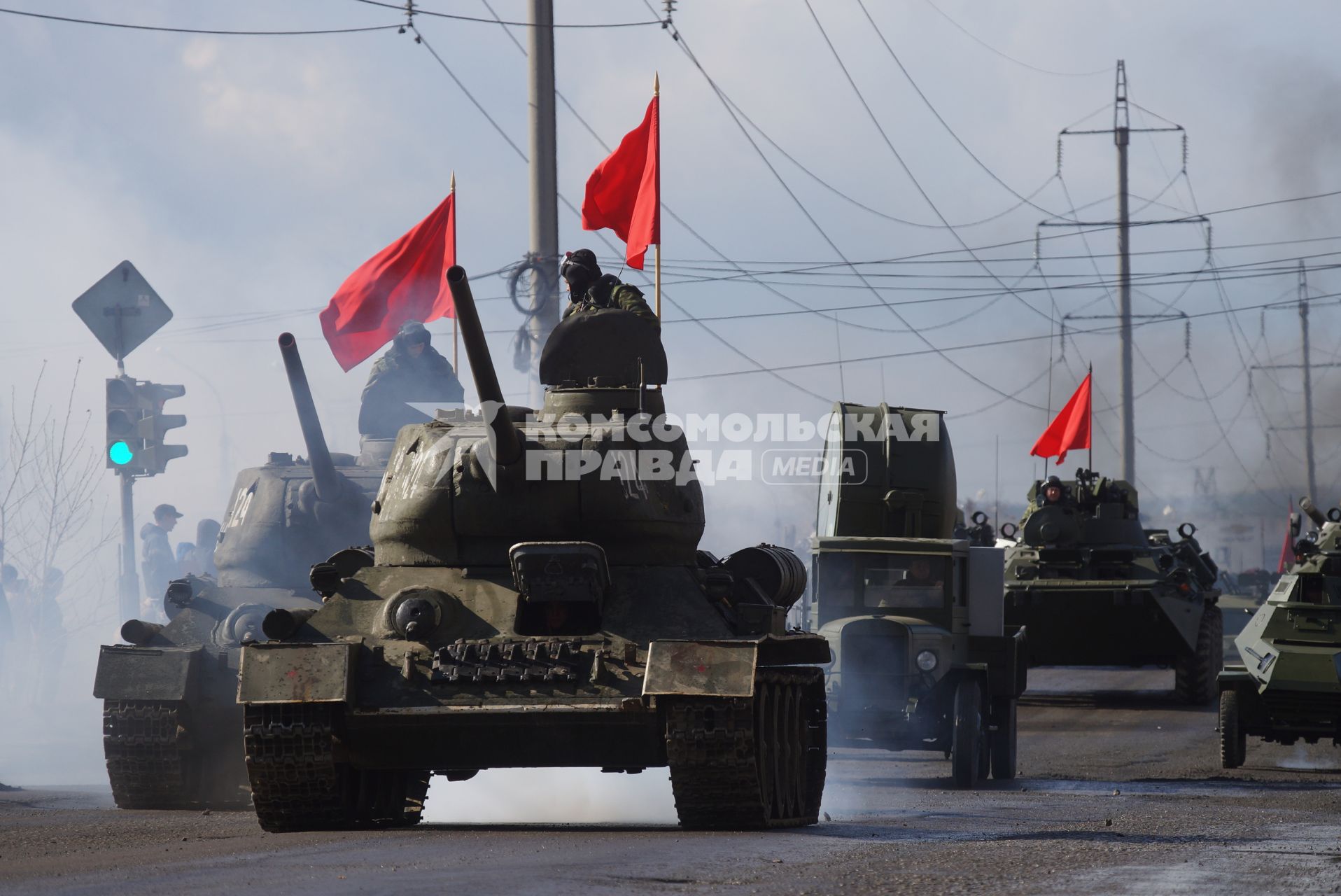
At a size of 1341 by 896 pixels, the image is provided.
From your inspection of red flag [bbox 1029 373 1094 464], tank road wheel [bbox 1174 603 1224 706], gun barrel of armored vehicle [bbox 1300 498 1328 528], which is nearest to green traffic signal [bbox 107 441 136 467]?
gun barrel of armored vehicle [bbox 1300 498 1328 528]

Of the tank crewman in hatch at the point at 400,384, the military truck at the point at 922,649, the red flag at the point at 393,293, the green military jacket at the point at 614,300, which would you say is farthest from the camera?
the red flag at the point at 393,293

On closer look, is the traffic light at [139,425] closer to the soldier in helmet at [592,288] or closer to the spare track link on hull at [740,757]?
the soldier in helmet at [592,288]

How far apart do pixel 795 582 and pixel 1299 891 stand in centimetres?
505

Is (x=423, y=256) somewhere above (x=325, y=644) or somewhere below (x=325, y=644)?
above

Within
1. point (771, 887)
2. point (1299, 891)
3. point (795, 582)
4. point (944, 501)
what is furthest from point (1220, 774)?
point (771, 887)

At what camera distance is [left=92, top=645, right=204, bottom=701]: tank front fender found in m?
13.6

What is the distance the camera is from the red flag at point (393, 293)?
66.6ft

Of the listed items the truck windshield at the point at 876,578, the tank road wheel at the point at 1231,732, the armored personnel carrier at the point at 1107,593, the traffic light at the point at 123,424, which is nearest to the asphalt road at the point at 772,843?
the tank road wheel at the point at 1231,732

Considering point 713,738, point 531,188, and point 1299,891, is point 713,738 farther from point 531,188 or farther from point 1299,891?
point 531,188

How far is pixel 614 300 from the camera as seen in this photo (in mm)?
13375

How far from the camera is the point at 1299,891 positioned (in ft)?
25.8

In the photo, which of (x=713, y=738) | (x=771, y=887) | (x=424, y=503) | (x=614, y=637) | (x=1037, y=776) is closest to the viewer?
(x=771, y=887)

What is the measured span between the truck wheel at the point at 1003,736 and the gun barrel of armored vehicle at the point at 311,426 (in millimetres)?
5623

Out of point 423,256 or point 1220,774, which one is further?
point 423,256
